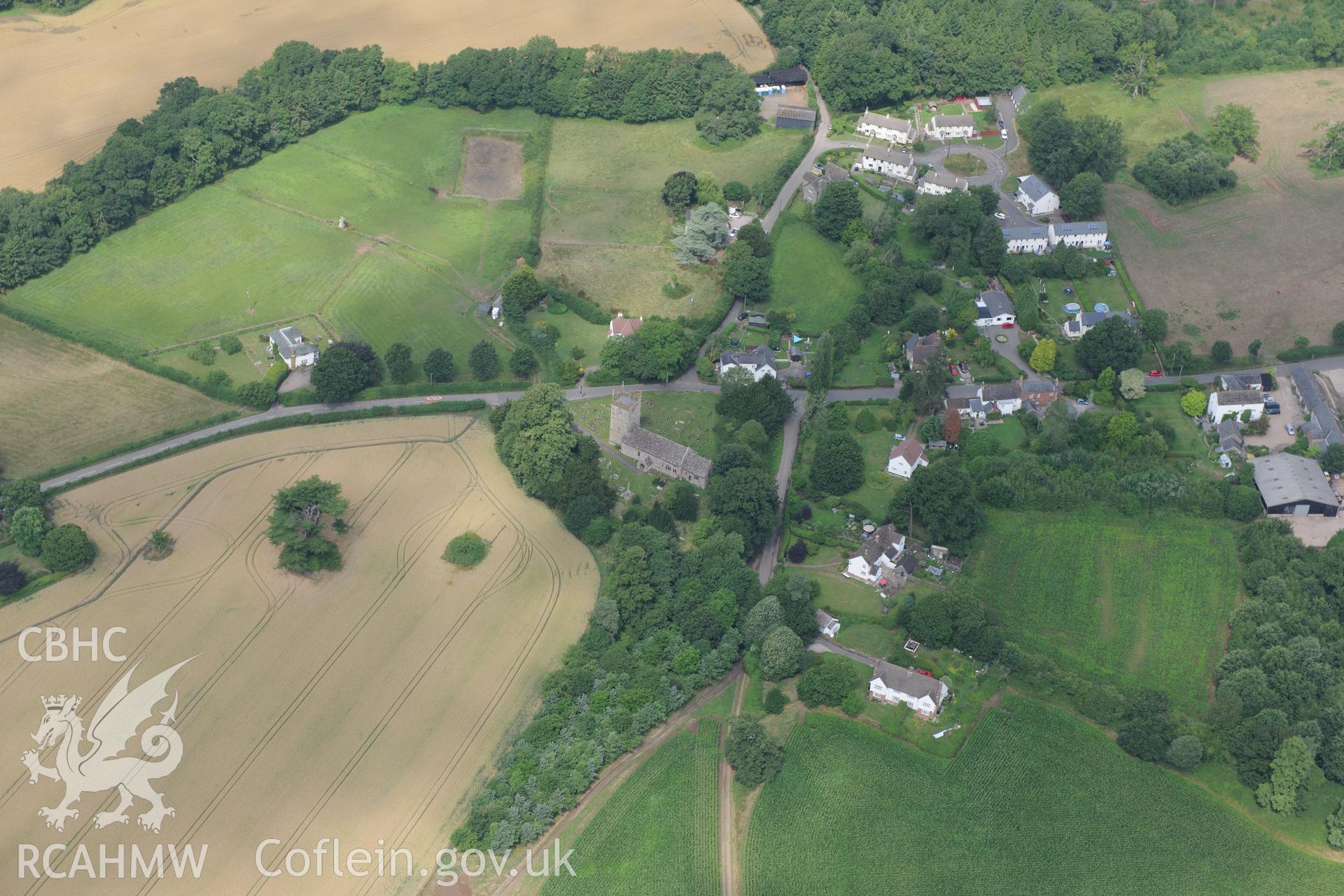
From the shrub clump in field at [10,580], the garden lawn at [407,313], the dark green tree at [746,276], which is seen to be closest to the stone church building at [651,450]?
the garden lawn at [407,313]

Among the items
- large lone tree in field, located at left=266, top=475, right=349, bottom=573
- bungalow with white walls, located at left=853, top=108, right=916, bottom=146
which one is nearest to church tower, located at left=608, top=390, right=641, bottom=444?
large lone tree in field, located at left=266, top=475, right=349, bottom=573

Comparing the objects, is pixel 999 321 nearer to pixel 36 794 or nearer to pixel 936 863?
pixel 936 863

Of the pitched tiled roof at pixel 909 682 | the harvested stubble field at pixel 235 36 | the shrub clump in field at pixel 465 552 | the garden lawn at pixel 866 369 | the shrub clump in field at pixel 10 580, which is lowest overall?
the garden lawn at pixel 866 369

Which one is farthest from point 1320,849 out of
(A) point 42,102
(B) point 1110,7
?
(A) point 42,102

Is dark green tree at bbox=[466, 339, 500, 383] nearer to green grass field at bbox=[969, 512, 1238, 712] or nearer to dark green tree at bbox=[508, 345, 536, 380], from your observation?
dark green tree at bbox=[508, 345, 536, 380]

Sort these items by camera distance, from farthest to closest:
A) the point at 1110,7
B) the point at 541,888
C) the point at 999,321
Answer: the point at 1110,7
the point at 999,321
the point at 541,888

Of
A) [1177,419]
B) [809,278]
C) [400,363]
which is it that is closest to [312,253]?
[400,363]

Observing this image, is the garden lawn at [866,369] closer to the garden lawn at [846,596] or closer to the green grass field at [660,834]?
the garden lawn at [846,596]
